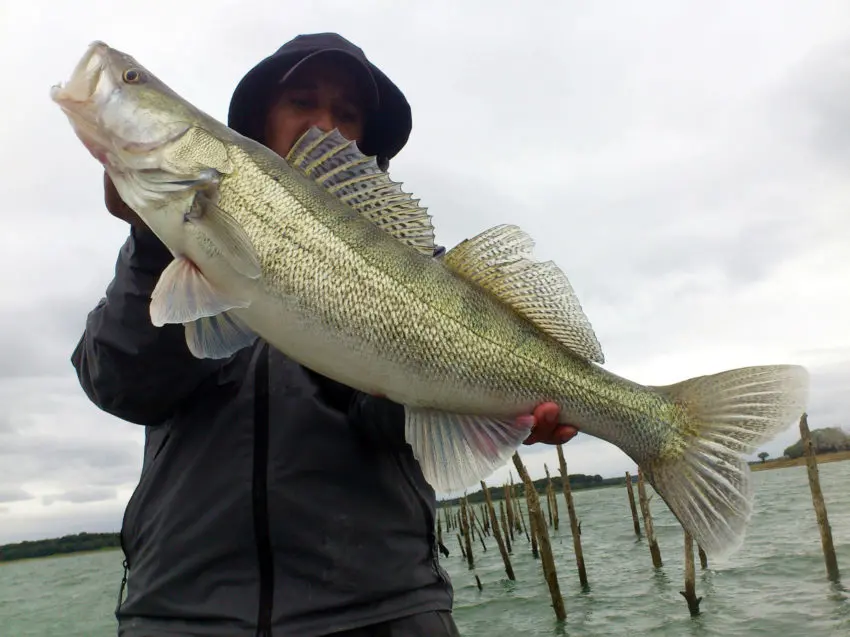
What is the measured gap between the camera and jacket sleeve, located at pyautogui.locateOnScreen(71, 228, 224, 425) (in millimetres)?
2590

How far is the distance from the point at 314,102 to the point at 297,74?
186 mm

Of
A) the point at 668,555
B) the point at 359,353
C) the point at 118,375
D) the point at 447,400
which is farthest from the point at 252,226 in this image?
the point at 668,555

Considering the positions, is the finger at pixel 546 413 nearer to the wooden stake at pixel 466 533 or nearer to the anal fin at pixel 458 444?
the anal fin at pixel 458 444

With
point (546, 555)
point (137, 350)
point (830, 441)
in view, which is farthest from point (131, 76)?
point (830, 441)

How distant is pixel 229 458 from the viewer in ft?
8.61

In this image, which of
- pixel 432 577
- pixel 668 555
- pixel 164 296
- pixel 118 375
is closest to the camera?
pixel 164 296

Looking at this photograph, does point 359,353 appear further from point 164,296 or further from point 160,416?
point 160,416

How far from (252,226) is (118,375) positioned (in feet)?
2.77

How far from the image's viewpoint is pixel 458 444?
270 cm

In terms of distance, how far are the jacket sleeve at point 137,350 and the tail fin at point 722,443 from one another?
82.3 inches

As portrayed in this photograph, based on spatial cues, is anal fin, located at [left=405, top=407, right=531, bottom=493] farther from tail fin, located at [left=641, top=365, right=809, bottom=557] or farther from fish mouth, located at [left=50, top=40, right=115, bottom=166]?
fish mouth, located at [left=50, top=40, right=115, bottom=166]

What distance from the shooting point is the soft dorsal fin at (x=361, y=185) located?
9.02ft

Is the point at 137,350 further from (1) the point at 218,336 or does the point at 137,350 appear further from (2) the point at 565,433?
(2) the point at 565,433

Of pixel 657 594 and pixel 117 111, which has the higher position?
pixel 117 111
